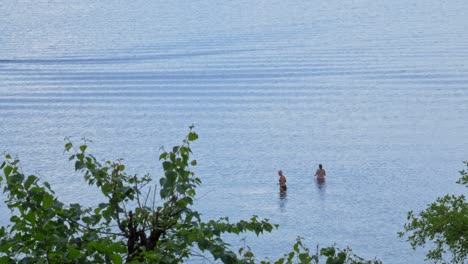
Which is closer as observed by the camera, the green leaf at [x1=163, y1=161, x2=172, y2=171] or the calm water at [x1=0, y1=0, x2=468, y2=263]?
the green leaf at [x1=163, y1=161, x2=172, y2=171]

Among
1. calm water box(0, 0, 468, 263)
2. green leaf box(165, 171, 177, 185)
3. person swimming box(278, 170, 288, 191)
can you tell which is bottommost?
green leaf box(165, 171, 177, 185)

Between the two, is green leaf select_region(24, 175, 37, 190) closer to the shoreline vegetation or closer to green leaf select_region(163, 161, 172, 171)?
the shoreline vegetation

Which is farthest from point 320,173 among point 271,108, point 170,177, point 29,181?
point 29,181

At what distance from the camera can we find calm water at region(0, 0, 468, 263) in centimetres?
5166

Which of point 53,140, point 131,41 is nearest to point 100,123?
point 53,140

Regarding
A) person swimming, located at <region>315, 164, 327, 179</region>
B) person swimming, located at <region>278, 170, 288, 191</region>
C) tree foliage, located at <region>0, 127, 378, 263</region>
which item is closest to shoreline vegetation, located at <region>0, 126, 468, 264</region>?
tree foliage, located at <region>0, 127, 378, 263</region>

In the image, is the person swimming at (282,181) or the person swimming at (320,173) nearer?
the person swimming at (282,181)

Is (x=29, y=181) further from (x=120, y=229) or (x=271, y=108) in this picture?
Result: (x=271, y=108)

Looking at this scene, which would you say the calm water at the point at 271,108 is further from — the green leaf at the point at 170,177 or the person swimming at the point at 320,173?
the green leaf at the point at 170,177

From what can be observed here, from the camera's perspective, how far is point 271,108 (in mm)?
76438

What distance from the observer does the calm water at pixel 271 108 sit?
169 feet

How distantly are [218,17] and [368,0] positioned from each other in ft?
107

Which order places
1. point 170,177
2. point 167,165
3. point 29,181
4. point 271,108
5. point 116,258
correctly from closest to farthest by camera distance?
point 116,258 < point 29,181 < point 170,177 < point 167,165 < point 271,108

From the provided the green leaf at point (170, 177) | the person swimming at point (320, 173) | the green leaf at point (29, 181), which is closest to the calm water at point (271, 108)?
the person swimming at point (320, 173)
